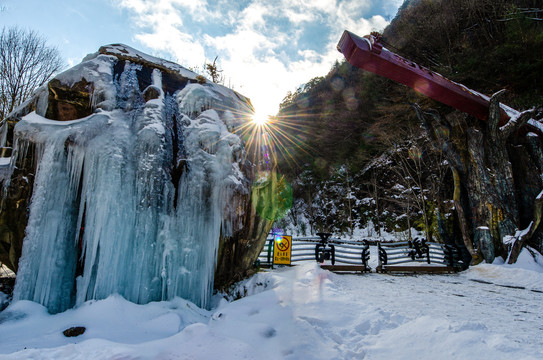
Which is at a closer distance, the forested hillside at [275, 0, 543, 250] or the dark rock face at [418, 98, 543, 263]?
the dark rock face at [418, 98, 543, 263]

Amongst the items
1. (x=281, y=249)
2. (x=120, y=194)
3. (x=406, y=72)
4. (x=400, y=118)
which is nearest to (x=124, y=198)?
(x=120, y=194)

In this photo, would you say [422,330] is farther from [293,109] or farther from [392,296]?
[293,109]

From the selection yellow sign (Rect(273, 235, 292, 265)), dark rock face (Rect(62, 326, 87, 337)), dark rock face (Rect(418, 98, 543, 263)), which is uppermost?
dark rock face (Rect(418, 98, 543, 263))

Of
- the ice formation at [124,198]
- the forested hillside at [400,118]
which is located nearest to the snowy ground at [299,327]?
the ice formation at [124,198]

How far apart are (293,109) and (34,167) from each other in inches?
940

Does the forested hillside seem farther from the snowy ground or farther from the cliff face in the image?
the snowy ground

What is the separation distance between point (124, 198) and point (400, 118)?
16122mm

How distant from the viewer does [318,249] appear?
9.64 metres

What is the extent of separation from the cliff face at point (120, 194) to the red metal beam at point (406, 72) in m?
3.99

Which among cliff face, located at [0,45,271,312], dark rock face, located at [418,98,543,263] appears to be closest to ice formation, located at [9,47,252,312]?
cliff face, located at [0,45,271,312]

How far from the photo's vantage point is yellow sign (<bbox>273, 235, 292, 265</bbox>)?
875cm

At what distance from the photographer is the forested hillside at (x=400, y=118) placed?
1162cm

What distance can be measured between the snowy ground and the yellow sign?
9.50ft

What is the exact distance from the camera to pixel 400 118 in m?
16.2
